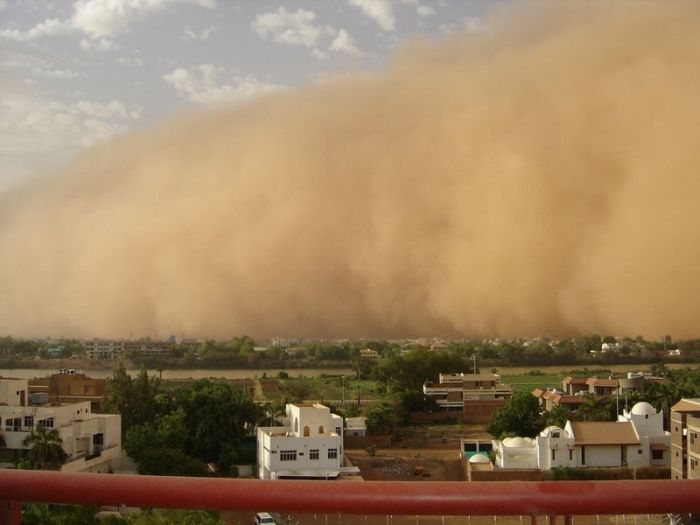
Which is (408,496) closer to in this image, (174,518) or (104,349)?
(174,518)

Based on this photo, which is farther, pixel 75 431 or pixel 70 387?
pixel 70 387

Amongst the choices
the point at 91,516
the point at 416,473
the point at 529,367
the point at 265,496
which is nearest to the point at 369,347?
the point at 529,367

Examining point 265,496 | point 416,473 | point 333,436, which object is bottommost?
point 416,473

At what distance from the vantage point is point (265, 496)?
675 millimetres

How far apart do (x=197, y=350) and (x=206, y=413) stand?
17305 millimetres

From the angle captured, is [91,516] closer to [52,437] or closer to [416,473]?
[52,437]

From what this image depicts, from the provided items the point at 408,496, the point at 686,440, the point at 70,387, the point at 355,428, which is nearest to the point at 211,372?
the point at 70,387

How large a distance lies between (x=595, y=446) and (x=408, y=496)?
8.57 m

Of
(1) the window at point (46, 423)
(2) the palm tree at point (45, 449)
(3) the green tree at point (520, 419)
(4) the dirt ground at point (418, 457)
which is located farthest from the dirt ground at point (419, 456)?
(1) the window at point (46, 423)

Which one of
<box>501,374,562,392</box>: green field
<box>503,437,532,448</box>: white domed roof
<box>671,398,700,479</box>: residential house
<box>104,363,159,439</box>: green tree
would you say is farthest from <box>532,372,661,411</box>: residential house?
<box>104,363,159,439</box>: green tree

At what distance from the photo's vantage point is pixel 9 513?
724mm

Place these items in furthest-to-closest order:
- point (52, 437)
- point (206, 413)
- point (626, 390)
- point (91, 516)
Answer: point (626, 390)
point (206, 413)
point (52, 437)
point (91, 516)

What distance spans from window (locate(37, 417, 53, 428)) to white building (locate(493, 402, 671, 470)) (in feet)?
15.8

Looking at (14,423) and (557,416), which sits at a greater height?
(14,423)
